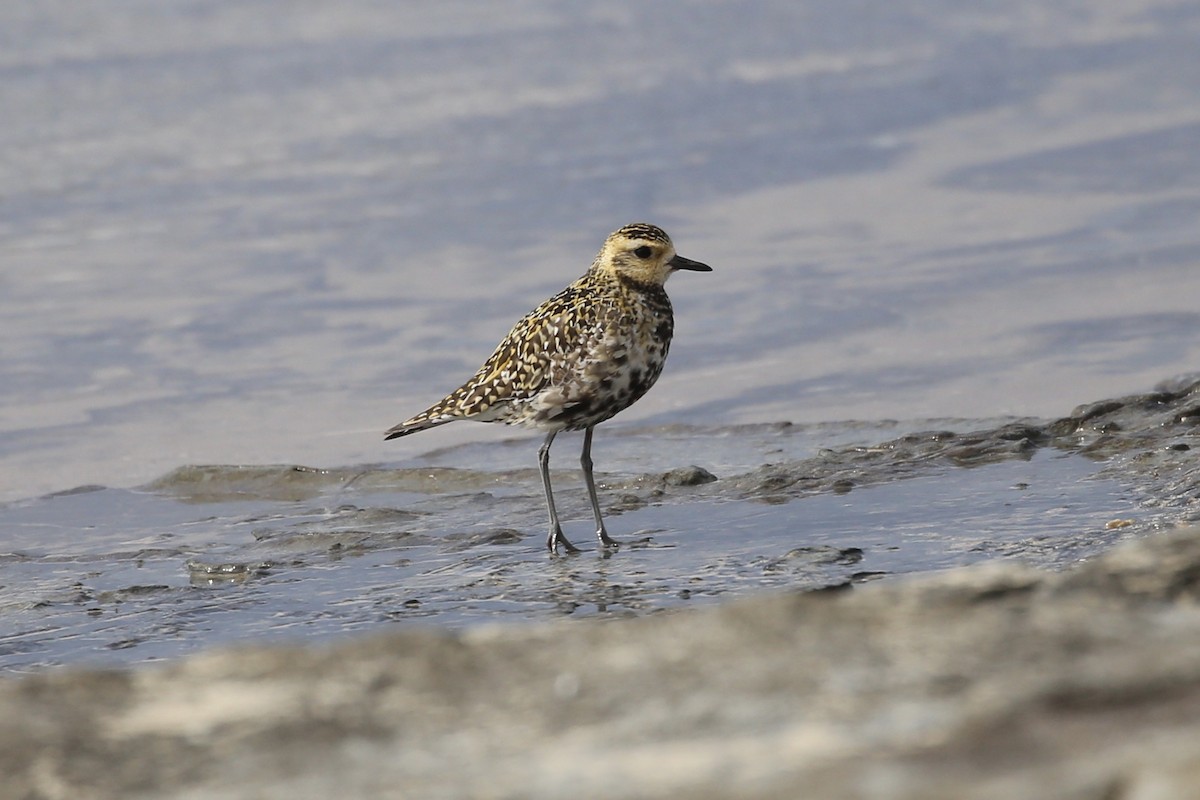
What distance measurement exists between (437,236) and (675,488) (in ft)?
19.6

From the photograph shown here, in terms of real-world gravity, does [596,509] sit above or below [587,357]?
below

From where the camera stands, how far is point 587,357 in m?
8.91

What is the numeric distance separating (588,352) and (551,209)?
6930 millimetres

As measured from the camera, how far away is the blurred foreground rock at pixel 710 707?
2.57 meters

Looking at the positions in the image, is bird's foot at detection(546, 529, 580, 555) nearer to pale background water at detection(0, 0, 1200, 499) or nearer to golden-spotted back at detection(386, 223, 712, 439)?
golden-spotted back at detection(386, 223, 712, 439)

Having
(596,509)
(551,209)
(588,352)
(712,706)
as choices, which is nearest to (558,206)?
(551,209)

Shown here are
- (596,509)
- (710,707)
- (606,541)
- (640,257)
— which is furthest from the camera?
(640,257)

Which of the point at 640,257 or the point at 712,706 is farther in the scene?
the point at 640,257

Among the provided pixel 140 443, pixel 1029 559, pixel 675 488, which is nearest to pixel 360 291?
pixel 140 443

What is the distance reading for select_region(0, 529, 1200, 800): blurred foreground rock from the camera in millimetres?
2566

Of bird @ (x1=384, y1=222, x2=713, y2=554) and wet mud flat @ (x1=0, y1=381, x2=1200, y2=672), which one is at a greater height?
bird @ (x1=384, y1=222, x2=713, y2=554)

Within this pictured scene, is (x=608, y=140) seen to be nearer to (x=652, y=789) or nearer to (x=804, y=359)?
(x=804, y=359)

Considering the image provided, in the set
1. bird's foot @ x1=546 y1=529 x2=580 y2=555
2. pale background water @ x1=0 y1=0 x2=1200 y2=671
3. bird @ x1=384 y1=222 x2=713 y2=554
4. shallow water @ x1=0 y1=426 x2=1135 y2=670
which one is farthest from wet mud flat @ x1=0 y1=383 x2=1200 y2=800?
pale background water @ x1=0 y1=0 x2=1200 y2=671

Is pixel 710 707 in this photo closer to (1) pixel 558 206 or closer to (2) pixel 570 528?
(2) pixel 570 528
